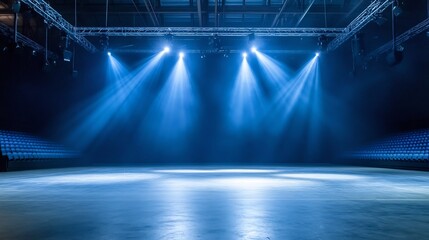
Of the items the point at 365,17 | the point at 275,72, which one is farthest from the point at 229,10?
the point at 275,72

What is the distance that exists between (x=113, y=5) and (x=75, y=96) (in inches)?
214

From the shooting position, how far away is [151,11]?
41.7ft

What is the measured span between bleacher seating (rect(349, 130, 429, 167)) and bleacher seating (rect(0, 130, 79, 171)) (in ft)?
39.8

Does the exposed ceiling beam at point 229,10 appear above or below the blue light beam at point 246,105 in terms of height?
above

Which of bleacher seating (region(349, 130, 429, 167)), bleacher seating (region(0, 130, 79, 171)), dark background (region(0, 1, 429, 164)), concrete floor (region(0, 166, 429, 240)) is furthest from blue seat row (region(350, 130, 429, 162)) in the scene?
bleacher seating (region(0, 130, 79, 171))

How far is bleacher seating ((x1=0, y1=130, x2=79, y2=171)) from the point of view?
33.8ft

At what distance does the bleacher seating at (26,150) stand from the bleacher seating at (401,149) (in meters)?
12.1

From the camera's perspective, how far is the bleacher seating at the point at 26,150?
33.8 feet

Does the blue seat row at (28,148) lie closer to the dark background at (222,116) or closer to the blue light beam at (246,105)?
the dark background at (222,116)

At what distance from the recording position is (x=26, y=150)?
11484 mm

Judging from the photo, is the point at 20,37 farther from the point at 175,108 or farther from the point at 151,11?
the point at 175,108

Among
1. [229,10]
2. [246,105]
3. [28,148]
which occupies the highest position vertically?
[229,10]

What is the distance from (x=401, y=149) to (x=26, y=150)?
12.7 m

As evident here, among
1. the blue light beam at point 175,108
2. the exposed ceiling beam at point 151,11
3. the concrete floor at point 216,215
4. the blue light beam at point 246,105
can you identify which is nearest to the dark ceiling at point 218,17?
the exposed ceiling beam at point 151,11
